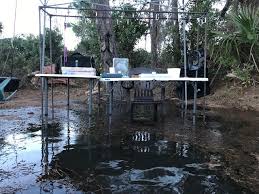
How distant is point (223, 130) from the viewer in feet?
20.5

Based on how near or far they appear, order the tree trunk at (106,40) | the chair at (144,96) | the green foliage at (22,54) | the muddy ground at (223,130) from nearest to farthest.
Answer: the muddy ground at (223,130), the chair at (144,96), the tree trunk at (106,40), the green foliage at (22,54)

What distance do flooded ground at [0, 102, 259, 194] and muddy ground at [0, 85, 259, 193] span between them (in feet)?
0.04

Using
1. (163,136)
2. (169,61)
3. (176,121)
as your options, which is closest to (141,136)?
(163,136)

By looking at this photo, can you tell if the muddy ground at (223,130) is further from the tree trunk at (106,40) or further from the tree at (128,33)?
the tree at (128,33)

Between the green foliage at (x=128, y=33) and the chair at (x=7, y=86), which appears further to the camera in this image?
the green foliage at (x=128, y=33)

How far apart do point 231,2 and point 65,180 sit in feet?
35.6

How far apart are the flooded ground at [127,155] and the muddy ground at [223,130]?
0.01 m

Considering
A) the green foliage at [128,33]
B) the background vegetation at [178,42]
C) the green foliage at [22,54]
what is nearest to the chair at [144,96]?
the background vegetation at [178,42]

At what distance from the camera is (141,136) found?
5.76 m

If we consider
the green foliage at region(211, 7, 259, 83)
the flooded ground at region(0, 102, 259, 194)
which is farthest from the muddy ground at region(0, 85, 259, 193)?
the green foliage at region(211, 7, 259, 83)

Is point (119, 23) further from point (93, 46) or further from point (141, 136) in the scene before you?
point (141, 136)

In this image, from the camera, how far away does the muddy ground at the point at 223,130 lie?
4023 millimetres

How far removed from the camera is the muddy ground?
402 cm

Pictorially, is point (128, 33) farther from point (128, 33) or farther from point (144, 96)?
point (144, 96)
